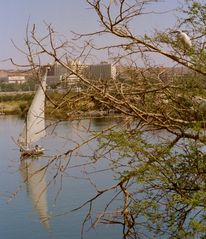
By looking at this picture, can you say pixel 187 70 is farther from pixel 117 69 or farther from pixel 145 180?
pixel 145 180

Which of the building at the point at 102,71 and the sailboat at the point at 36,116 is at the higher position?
the building at the point at 102,71

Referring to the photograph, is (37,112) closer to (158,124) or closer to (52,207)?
(52,207)

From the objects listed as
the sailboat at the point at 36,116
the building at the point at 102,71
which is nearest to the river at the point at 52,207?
the sailboat at the point at 36,116

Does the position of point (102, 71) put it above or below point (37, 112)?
above

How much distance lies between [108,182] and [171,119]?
568 centimetres

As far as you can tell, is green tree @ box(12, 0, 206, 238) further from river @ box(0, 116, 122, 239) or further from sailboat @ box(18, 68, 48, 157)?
river @ box(0, 116, 122, 239)

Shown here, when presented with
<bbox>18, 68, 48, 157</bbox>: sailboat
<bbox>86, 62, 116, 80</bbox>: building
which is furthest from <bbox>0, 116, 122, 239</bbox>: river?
<bbox>86, 62, 116, 80</bbox>: building

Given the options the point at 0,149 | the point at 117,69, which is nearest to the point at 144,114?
the point at 117,69

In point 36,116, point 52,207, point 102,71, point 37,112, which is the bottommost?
point 52,207

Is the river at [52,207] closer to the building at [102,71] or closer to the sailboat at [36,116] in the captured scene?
the sailboat at [36,116]

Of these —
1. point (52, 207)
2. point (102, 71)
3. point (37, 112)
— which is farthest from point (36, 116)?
point (37, 112)

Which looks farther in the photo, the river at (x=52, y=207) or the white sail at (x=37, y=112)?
the river at (x=52, y=207)

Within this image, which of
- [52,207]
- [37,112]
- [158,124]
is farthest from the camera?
[37,112]

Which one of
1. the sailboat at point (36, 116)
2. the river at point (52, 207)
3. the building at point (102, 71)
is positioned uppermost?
the building at point (102, 71)
